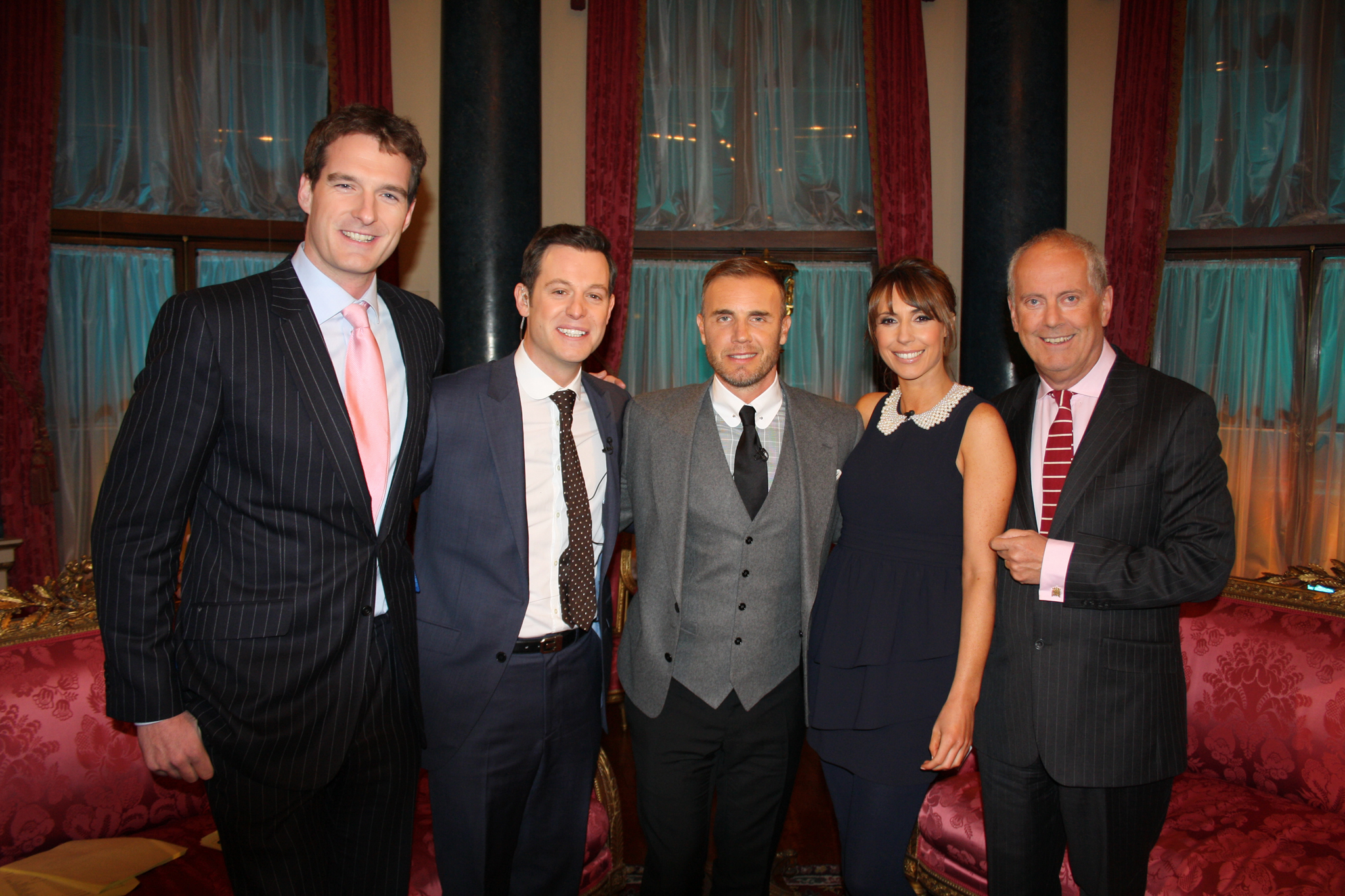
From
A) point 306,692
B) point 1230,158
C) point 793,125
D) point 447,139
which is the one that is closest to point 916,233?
point 793,125

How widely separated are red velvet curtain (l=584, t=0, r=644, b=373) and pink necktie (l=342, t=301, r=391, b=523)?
4108mm

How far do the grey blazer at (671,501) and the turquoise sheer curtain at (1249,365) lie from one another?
4.96m

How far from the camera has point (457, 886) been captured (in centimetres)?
193

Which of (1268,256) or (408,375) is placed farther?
(1268,256)

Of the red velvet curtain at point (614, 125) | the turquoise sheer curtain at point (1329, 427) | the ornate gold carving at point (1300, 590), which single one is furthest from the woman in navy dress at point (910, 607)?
the turquoise sheer curtain at point (1329, 427)

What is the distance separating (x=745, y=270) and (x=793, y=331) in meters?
4.36

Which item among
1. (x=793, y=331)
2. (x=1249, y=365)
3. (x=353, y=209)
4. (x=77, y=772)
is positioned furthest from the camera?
(x=793, y=331)

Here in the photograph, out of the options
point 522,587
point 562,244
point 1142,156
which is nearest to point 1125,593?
point 522,587

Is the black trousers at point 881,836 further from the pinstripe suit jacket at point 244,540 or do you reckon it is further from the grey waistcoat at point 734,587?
the pinstripe suit jacket at point 244,540

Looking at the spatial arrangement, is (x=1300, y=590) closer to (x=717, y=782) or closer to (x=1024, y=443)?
(x=1024, y=443)

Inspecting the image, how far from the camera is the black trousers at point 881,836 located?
6.18 feet

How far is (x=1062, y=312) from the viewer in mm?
1992

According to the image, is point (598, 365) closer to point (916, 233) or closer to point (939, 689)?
point (916, 233)

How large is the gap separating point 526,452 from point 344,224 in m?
0.66
